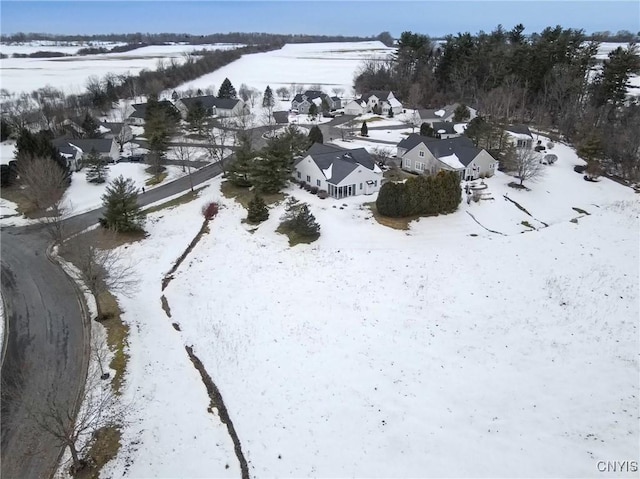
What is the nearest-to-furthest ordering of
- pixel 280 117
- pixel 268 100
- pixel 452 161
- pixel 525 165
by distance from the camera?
pixel 525 165 → pixel 452 161 → pixel 280 117 → pixel 268 100

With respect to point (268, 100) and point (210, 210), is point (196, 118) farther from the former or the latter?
point (210, 210)

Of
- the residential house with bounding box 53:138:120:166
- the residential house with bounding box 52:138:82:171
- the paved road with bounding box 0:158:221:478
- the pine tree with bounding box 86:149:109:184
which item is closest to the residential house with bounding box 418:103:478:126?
the residential house with bounding box 53:138:120:166

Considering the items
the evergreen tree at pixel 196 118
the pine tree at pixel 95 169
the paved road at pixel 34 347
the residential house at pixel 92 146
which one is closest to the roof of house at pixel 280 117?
the evergreen tree at pixel 196 118

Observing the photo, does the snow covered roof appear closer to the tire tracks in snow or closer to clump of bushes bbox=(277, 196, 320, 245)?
clump of bushes bbox=(277, 196, 320, 245)

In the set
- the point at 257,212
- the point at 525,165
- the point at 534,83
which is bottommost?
the point at 257,212

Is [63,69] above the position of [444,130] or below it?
below

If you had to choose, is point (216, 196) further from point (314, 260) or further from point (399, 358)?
point (399, 358)

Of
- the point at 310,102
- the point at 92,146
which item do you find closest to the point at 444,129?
the point at 310,102

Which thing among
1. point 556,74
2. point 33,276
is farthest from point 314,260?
point 556,74
